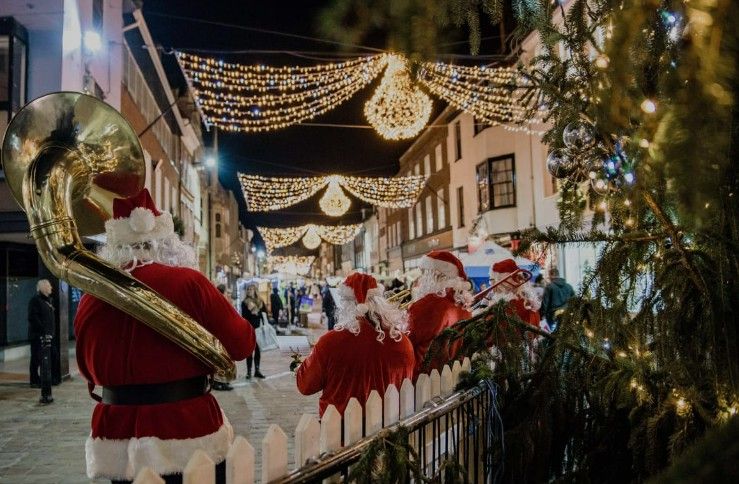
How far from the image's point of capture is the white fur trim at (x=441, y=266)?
237 inches

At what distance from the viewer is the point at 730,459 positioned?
78cm

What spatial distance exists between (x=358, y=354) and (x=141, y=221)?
5.06 ft

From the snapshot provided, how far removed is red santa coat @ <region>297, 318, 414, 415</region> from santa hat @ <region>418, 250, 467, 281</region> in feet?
7.86

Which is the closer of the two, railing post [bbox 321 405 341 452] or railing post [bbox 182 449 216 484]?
railing post [bbox 182 449 216 484]

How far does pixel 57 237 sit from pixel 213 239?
39.2 m

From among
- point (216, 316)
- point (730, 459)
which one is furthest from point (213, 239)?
point (730, 459)

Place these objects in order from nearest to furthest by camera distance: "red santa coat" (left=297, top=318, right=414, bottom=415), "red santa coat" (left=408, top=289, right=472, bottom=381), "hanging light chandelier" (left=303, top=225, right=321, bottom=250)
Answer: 1. "red santa coat" (left=297, top=318, right=414, bottom=415)
2. "red santa coat" (left=408, top=289, right=472, bottom=381)
3. "hanging light chandelier" (left=303, top=225, right=321, bottom=250)

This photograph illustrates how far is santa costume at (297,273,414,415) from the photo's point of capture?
3.62m

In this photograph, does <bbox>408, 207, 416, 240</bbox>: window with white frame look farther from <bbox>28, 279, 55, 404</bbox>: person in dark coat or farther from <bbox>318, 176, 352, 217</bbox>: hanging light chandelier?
<bbox>28, 279, 55, 404</bbox>: person in dark coat

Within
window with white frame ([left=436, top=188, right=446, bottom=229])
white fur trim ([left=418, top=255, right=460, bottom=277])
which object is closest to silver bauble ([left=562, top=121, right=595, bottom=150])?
white fur trim ([left=418, top=255, right=460, bottom=277])

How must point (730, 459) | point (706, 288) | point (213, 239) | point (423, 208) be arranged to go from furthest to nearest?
point (213, 239), point (423, 208), point (706, 288), point (730, 459)

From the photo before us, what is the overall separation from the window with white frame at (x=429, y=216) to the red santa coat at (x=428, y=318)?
26221 millimetres

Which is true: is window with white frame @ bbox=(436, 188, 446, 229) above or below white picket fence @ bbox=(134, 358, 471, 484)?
above

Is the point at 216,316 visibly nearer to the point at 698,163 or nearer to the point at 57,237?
the point at 57,237
